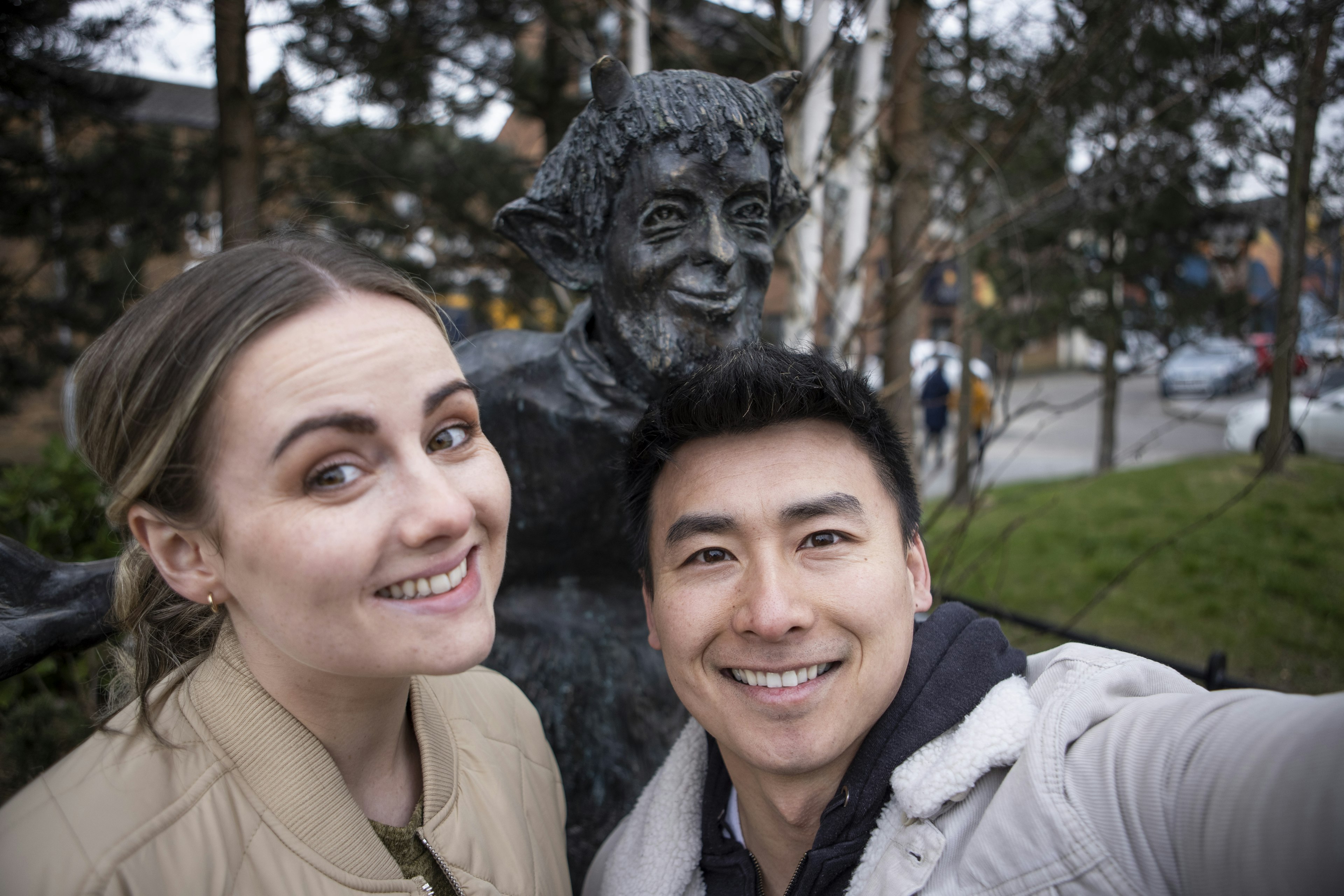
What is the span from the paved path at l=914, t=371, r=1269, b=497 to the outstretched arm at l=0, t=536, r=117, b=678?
8.38 m

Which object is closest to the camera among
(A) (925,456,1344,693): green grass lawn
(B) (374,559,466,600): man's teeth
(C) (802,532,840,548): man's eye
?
(B) (374,559,466,600): man's teeth

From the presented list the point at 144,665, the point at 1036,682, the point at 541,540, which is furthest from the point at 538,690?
the point at 1036,682

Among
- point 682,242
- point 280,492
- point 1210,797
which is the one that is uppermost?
point 682,242

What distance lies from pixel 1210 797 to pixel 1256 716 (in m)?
0.10

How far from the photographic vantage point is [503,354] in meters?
1.89

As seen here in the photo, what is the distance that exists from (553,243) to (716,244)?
1.31ft

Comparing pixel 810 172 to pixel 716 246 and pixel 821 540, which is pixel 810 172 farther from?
pixel 821 540

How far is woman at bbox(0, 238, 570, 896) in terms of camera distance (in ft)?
3.67

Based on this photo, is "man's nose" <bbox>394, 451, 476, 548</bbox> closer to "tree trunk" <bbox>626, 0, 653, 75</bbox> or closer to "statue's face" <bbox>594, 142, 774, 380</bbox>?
"statue's face" <bbox>594, 142, 774, 380</bbox>

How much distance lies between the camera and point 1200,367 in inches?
822

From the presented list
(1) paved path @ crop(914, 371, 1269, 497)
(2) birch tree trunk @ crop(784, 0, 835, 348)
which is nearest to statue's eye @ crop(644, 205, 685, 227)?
(2) birch tree trunk @ crop(784, 0, 835, 348)

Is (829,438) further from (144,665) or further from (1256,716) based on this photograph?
(144,665)

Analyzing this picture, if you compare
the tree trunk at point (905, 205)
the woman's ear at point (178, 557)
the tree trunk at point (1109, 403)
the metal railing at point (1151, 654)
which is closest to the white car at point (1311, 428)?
the tree trunk at point (1109, 403)

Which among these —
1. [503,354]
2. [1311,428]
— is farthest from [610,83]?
[1311,428]
